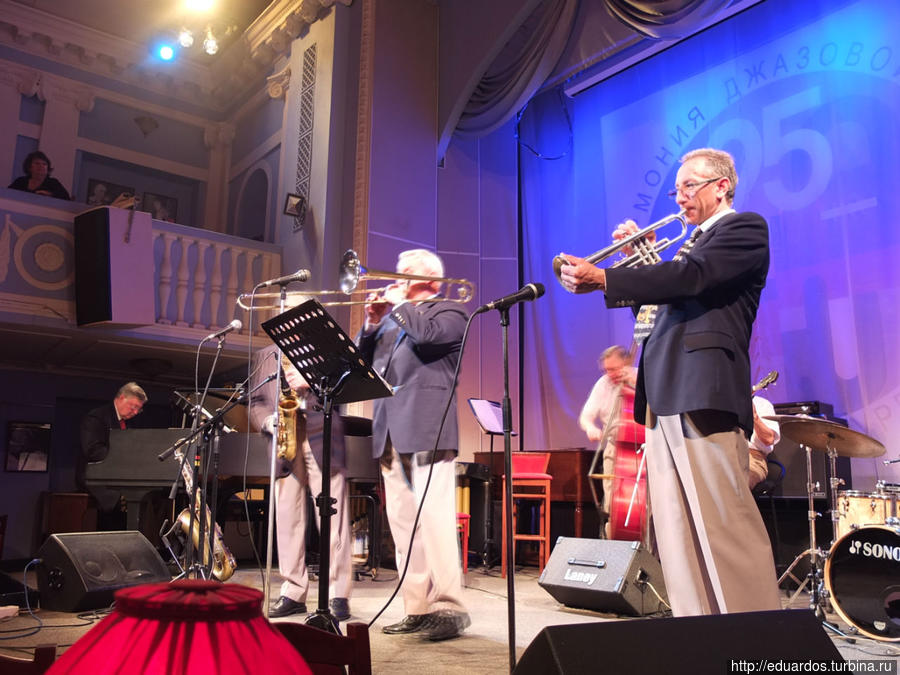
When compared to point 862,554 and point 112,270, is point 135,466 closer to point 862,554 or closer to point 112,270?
point 112,270

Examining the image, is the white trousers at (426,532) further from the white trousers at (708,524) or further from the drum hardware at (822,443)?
the drum hardware at (822,443)

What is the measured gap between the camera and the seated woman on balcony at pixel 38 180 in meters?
8.09

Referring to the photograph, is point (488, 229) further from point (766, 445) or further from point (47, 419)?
point (47, 419)

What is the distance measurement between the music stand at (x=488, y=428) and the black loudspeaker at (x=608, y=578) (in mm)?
2225

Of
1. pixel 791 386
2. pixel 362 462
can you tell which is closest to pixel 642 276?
pixel 362 462

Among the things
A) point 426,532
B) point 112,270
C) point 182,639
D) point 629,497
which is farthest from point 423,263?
point 112,270

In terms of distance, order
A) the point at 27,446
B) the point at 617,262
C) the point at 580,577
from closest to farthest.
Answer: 1. the point at 617,262
2. the point at 580,577
3. the point at 27,446

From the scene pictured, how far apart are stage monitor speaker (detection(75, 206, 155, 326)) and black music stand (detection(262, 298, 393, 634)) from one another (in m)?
4.81

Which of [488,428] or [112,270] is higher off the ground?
[112,270]

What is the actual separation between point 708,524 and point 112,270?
261 inches

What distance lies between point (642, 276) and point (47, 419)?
944 cm

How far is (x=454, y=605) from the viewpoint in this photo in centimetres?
366

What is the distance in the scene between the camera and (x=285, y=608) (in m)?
4.15

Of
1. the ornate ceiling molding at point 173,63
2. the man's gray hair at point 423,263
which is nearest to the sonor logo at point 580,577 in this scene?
the man's gray hair at point 423,263
